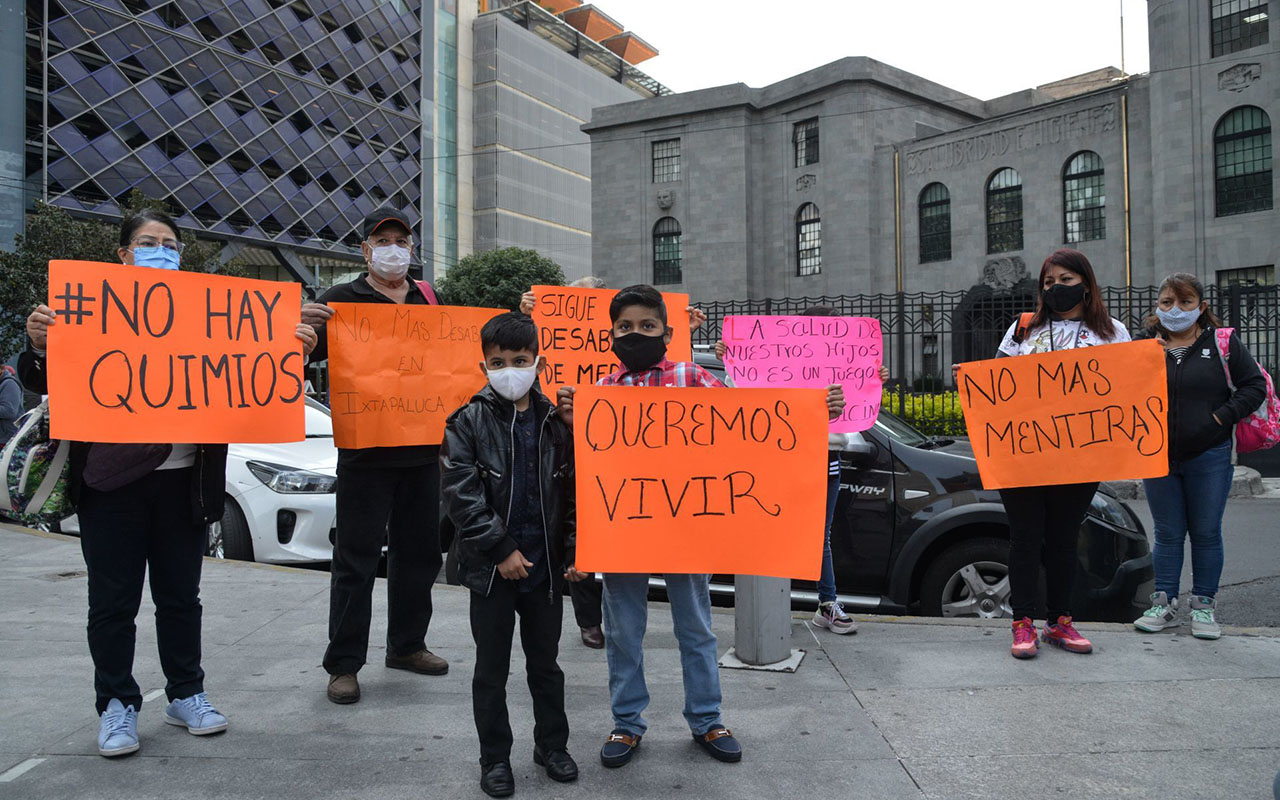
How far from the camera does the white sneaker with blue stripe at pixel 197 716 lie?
3.52 m

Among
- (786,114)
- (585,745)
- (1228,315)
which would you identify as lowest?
(585,745)

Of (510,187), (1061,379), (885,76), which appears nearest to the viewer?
(1061,379)

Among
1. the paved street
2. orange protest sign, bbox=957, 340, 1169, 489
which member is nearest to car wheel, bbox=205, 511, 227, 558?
orange protest sign, bbox=957, 340, 1169, 489

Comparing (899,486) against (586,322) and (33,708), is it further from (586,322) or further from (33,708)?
(33,708)

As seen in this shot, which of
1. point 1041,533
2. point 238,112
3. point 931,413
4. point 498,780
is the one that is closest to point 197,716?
point 498,780

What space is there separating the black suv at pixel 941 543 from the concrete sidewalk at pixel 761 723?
282 mm

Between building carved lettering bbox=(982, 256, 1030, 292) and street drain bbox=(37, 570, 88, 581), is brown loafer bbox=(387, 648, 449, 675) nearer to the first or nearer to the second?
street drain bbox=(37, 570, 88, 581)

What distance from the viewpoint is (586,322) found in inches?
207

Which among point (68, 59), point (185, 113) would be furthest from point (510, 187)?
point (68, 59)

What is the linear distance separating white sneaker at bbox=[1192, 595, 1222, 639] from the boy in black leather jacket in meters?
3.60

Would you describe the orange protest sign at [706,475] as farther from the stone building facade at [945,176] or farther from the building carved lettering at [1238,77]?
the building carved lettering at [1238,77]

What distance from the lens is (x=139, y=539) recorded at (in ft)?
11.2

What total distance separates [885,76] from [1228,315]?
2575cm

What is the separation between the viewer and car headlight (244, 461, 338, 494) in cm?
686
